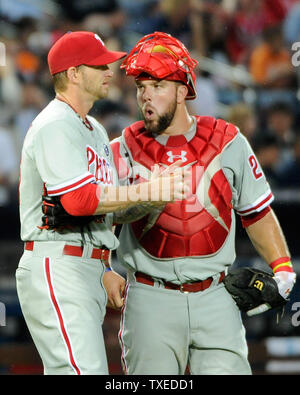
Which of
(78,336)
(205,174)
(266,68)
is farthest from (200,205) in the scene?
(266,68)

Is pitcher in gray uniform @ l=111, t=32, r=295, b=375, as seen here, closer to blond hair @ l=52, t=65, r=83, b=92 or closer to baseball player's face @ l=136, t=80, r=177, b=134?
baseball player's face @ l=136, t=80, r=177, b=134

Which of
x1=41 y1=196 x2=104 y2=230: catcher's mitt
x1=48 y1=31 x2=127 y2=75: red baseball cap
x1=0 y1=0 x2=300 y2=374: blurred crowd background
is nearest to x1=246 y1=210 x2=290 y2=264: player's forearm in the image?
x1=41 y1=196 x2=104 y2=230: catcher's mitt

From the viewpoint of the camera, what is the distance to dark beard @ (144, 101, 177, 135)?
3.21 metres

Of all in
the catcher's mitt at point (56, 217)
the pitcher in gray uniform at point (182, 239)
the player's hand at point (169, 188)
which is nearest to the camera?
the player's hand at point (169, 188)

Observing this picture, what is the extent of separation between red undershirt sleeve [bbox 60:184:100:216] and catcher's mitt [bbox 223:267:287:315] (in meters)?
0.79

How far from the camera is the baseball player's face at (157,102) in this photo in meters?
3.20

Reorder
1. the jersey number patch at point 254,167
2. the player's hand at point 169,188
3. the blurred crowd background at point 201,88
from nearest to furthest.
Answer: the player's hand at point 169,188
the jersey number patch at point 254,167
the blurred crowd background at point 201,88

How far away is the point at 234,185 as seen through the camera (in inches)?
131

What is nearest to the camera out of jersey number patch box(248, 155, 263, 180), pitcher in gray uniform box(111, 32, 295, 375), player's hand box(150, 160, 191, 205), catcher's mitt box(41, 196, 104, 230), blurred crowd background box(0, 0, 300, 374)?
player's hand box(150, 160, 191, 205)

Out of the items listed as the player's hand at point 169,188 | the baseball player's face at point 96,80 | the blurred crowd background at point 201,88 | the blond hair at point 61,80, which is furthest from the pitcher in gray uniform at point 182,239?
the blurred crowd background at point 201,88

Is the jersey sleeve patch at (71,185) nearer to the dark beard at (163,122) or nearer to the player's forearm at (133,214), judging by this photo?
the player's forearm at (133,214)
